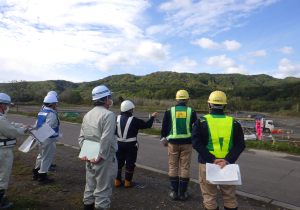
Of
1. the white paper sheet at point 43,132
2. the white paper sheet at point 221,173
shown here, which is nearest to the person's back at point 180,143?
the white paper sheet at point 221,173

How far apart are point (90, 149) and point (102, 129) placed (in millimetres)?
378

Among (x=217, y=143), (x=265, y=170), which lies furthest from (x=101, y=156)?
(x=265, y=170)

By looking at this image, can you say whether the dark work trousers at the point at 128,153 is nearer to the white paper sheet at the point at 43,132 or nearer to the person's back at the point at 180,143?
the person's back at the point at 180,143

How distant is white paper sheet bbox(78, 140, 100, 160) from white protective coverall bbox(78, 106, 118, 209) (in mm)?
68

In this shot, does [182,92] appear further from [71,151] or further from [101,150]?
[71,151]

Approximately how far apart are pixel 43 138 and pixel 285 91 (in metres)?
98.6

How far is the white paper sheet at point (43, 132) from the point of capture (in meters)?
7.01

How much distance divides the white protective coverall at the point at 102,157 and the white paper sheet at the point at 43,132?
184cm

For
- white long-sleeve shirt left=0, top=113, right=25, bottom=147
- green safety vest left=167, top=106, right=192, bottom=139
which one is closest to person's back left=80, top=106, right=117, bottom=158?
white long-sleeve shirt left=0, top=113, right=25, bottom=147

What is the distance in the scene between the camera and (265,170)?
33.6 feet

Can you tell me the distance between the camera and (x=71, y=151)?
12.5m

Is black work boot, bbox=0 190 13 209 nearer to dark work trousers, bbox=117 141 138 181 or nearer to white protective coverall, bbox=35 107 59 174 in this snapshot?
white protective coverall, bbox=35 107 59 174

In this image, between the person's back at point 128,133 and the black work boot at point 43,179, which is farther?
the black work boot at point 43,179

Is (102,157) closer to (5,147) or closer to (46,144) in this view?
(5,147)
